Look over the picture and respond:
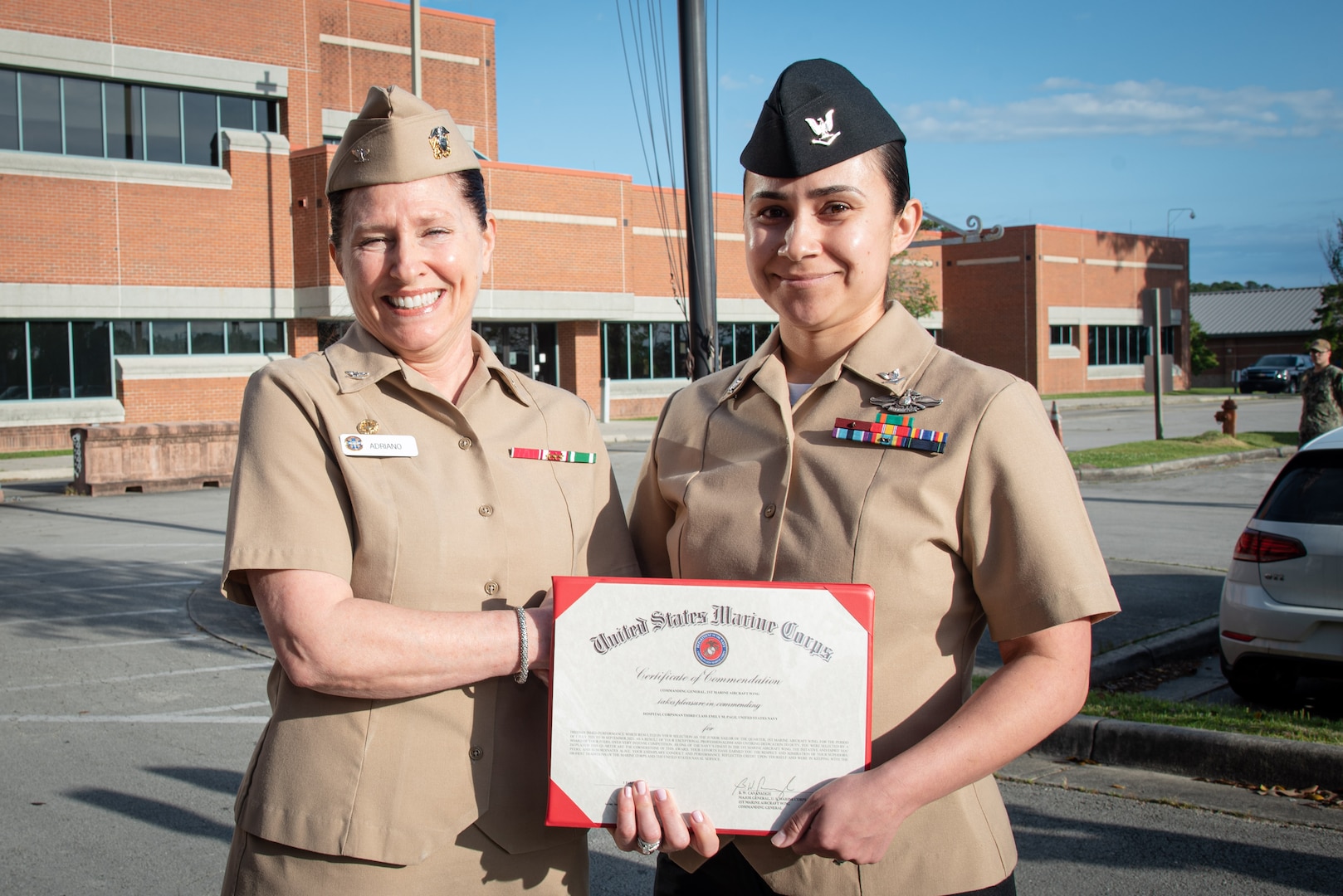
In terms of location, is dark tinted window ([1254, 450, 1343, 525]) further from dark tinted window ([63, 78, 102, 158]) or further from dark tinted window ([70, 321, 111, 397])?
dark tinted window ([63, 78, 102, 158])

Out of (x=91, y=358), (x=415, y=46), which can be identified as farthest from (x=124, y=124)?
(x=415, y=46)


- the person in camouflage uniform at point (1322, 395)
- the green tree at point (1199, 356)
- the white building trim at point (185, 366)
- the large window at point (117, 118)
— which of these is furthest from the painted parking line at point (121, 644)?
the green tree at point (1199, 356)

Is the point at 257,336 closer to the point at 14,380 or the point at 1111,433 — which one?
the point at 14,380

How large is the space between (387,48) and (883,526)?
36.5m

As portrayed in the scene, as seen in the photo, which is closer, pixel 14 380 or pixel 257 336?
pixel 14 380

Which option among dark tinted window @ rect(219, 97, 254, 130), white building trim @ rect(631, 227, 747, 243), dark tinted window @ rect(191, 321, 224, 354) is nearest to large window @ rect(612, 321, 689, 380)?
white building trim @ rect(631, 227, 747, 243)

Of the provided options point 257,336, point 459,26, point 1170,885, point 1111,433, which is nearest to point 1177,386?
point 1111,433

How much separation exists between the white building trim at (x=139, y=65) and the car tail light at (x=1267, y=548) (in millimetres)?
29193

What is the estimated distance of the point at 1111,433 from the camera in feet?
89.9

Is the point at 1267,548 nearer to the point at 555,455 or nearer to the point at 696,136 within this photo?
the point at 696,136

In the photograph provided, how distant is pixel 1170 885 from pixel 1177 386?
190 feet

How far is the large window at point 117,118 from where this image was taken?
26.9 m

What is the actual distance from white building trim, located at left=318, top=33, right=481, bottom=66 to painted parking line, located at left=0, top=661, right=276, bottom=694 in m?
29.4

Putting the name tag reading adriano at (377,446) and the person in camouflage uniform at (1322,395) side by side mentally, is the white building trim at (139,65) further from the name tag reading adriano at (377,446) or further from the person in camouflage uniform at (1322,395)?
the name tag reading adriano at (377,446)
